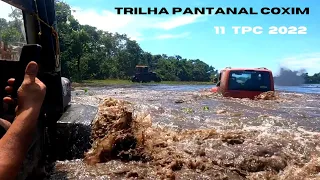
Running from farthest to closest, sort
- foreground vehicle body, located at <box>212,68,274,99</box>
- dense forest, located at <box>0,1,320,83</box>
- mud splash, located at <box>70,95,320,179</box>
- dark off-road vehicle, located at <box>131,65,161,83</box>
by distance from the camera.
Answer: dark off-road vehicle, located at <box>131,65,161,83</box> < dense forest, located at <box>0,1,320,83</box> < foreground vehicle body, located at <box>212,68,274,99</box> < mud splash, located at <box>70,95,320,179</box>

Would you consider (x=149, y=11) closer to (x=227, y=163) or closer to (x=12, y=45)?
(x=227, y=163)

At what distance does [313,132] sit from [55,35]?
5.34 meters

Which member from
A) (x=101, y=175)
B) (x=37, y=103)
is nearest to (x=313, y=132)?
(x=101, y=175)

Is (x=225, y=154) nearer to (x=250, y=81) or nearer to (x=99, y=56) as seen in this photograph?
(x=250, y=81)

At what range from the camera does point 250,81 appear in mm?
12406

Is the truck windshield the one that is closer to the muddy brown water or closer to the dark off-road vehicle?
the muddy brown water

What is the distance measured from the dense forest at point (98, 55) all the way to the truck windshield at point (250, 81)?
895 cm

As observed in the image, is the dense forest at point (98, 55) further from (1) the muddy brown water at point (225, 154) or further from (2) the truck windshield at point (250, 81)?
(2) the truck windshield at point (250, 81)

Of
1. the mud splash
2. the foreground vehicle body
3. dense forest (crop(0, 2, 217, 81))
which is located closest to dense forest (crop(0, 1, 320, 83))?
dense forest (crop(0, 2, 217, 81))

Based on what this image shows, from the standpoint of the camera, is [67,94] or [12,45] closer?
[12,45]

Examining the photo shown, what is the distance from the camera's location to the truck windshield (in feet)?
40.1

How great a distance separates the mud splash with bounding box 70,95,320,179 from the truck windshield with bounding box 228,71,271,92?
5.64 metres

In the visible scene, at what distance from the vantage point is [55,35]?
4.51 meters

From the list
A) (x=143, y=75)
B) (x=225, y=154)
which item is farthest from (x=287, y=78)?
(x=225, y=154)
